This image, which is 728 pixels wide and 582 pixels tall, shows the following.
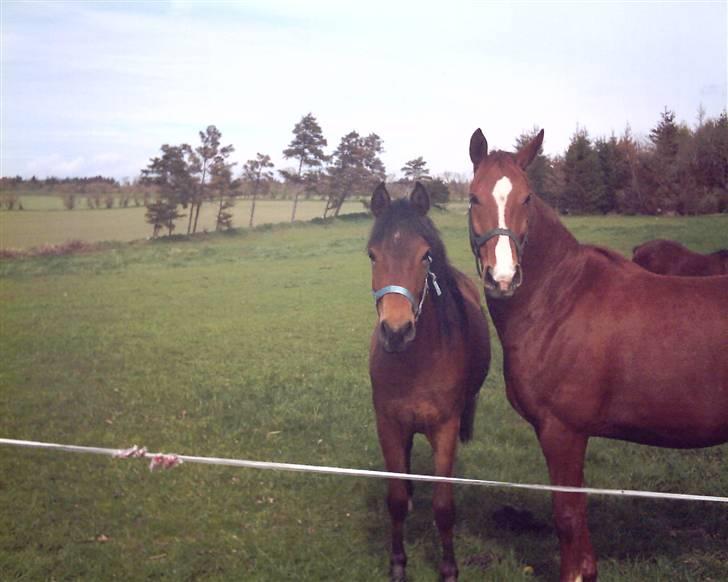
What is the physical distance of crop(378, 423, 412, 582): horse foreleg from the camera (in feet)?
12.0

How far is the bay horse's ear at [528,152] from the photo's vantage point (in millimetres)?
3184

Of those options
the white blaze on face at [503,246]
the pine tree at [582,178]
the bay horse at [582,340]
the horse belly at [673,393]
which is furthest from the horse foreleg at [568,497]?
the pine tree at [582,178]

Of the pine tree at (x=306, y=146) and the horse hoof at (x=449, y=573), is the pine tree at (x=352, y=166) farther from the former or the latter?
the horse hoof at (x=449, y=573)

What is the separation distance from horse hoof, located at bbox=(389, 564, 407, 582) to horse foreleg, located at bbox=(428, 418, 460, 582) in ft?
0.76

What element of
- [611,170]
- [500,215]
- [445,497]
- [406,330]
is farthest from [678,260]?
[406,330]

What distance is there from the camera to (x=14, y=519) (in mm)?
4414

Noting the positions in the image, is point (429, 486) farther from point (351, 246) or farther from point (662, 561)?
point (351, 246)

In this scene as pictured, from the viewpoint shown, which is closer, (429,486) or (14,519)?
(14,519)

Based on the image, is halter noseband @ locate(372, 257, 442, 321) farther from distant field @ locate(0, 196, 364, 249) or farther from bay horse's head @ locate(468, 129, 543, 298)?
distant field @ locate(0, 196, 364, 249)

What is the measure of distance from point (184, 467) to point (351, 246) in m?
14.4

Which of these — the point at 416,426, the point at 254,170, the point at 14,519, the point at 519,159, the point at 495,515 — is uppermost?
the point at 254,170

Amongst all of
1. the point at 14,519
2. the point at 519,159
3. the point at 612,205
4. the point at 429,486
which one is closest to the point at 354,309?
the point at 612,205

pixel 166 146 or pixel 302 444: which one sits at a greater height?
pixel 166 146

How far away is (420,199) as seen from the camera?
12.0 ft
